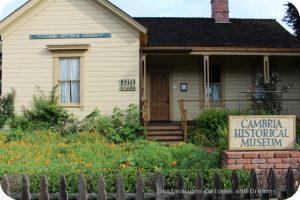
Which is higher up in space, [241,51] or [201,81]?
[241,51]

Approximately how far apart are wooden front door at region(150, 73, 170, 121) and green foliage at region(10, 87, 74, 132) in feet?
13.7

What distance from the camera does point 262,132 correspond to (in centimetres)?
713

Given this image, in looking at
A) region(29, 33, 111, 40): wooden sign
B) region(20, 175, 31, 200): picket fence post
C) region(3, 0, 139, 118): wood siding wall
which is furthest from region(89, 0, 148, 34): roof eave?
region(20, 175, 31, 200): picket fence post

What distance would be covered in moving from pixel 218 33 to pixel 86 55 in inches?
286

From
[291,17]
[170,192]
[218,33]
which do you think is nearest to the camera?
[170,192]

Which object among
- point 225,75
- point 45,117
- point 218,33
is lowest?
point 45,117

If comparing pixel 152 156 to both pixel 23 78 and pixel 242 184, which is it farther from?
pixel 23 78

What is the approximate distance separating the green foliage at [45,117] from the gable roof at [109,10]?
3107mm

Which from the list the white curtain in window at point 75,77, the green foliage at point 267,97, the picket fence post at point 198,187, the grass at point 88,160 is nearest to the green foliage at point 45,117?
the white curtain in window at point 75,77

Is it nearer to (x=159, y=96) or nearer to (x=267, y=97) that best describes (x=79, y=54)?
(x=159, y=96)

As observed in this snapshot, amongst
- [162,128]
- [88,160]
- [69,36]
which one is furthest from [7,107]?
[88,160]

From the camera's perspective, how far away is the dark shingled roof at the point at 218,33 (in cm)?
1833

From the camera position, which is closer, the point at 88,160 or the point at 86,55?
the point at 88,160

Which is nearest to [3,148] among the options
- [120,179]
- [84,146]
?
[84,146]
